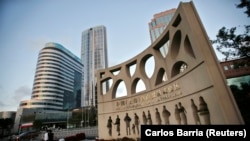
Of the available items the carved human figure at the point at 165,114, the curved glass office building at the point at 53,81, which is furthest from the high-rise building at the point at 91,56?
the carved human figure at the point at 165,114

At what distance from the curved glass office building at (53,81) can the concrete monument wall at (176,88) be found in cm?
6401

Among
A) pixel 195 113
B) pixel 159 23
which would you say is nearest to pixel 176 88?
pixel 195 113

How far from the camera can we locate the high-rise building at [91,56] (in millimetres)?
103000

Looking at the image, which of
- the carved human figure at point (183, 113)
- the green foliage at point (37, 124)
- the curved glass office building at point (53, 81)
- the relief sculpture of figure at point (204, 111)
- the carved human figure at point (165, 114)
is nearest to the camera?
the relief sculpture of figure at point (204, 111)

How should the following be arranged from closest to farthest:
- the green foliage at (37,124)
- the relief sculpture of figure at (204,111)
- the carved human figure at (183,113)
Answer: the relief sculpture of figure at (204,111), the carved human figure at (183,113), the green foliage at (37,124)

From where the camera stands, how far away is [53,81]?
76312 mm

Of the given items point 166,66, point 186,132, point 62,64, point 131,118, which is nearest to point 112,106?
point 131,118

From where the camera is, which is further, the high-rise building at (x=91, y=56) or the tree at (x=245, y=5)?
the high-rise building at (x=91, y=56)

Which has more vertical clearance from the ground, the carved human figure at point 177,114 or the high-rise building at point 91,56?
the high-rise building at point 91,56

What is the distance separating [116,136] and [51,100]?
223 ft

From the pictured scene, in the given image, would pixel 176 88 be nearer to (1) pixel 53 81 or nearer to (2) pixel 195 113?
(2) pixel 195 113

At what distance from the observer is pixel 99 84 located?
19625 millimetres

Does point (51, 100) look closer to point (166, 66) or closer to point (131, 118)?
point (131, 118)

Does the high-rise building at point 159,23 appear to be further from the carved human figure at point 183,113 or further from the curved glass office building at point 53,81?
the carved human figure at point 183,113
